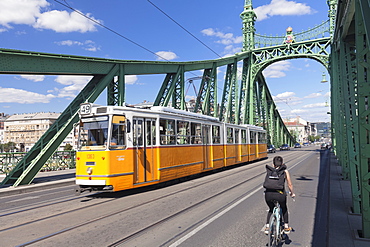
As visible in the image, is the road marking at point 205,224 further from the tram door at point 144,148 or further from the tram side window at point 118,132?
the tram side window at point 118,132

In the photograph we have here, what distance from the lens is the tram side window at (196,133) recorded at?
1423 centimetres

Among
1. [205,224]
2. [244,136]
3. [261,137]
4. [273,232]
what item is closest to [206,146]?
[244,136]

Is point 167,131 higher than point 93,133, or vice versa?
point 167,131

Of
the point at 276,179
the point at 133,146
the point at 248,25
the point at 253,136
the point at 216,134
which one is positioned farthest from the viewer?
the point at 248,25

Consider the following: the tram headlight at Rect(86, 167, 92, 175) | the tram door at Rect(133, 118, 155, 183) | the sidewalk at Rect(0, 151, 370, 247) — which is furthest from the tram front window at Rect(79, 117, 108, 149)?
the sidewalk at Rect(0, 151, 370, 247)

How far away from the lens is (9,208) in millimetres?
8922

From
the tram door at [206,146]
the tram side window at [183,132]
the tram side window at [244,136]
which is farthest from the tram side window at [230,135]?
the tram side window at [183,132]

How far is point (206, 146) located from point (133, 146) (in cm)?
616

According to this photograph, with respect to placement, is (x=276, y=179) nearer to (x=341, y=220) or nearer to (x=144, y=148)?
(x=341, y=220)

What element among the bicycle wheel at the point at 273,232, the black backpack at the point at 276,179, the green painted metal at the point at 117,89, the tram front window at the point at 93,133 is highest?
the green painted metal at the point at 117,89

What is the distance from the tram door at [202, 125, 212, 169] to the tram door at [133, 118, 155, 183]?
4.79 metres

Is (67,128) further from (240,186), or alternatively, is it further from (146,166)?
(240,186)

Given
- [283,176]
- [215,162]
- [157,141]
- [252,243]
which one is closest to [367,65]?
[283,176]

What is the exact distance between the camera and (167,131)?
12086mm
